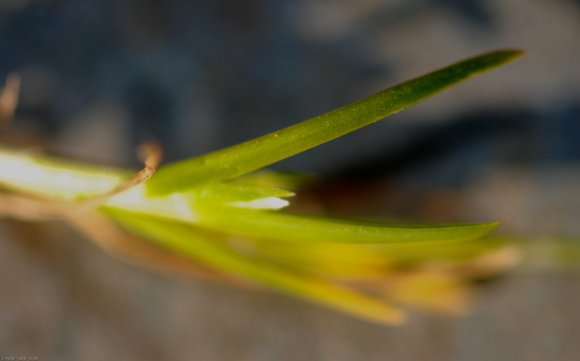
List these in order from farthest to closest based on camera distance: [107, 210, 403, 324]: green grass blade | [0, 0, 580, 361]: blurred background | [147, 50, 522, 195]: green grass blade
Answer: [0, 0, 580, 361]: blurred background
[107, 210, 403, 324]: green grass blade
[147, 50, 522, 195]: green grass blade

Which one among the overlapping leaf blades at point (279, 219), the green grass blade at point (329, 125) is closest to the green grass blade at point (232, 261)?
the overlapping leaf blades at point (279, 219)

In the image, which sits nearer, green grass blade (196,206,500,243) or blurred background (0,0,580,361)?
green grass blade (196,206,500,243)

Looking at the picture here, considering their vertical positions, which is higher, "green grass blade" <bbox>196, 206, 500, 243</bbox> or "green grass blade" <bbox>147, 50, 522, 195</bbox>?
"green grass blade" <bbox>147, 50, 522, 195</bbox>

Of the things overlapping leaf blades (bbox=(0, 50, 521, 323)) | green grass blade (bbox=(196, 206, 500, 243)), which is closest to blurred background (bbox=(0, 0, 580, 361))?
overlapping leaf blades (bbox=(0, 50, 521, 323))

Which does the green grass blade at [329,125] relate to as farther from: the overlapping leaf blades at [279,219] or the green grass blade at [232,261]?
the green grass blade at [232,261]

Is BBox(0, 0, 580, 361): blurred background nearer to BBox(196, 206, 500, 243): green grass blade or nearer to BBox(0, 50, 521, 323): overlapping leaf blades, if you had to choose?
BBox(0, 50, 521, 323): overlapping leaf blades

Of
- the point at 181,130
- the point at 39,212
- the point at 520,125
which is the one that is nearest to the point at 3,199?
the point at 39,212
